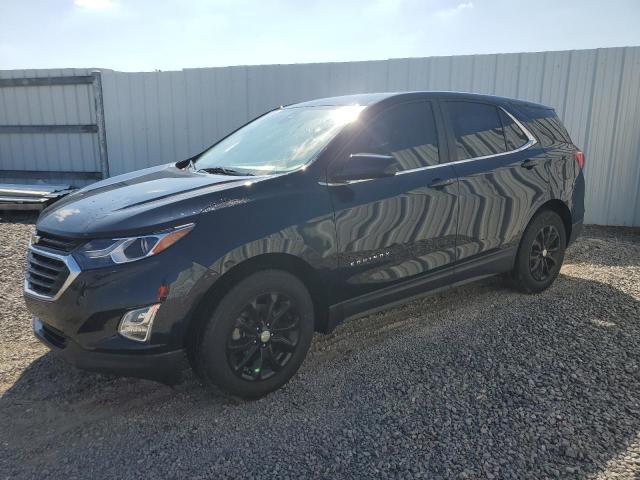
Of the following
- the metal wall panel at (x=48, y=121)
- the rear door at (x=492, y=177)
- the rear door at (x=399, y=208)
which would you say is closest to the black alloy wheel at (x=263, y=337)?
the rear door at (x=399, y=208)

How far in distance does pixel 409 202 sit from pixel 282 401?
61.9 inches

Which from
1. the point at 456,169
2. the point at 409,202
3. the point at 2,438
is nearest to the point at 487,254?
the point at 456,169

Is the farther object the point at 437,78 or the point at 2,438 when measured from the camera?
the point at 437,78

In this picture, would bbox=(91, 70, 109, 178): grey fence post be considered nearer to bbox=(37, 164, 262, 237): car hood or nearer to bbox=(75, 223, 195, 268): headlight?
bbox=(37, 164, 262, 237): car hood

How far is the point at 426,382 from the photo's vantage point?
3.13 m

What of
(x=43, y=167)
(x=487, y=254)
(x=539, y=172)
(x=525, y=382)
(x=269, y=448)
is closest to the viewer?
(x=269, y=448)

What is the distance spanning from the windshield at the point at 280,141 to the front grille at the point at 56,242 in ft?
3.83

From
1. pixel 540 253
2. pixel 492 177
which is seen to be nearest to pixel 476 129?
pixel 492 177

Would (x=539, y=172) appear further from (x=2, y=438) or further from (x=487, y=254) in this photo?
(x=2, y=438)

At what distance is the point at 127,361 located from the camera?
2.59 metres

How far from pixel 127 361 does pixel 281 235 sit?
1058 millimetres

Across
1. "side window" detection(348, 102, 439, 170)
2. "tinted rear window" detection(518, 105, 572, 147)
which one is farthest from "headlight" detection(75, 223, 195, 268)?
"tinted rear window" detection(518, 105, 572, 147)

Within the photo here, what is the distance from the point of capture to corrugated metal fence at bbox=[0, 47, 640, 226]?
7.34 meters

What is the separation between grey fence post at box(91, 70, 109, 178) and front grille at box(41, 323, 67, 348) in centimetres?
724
